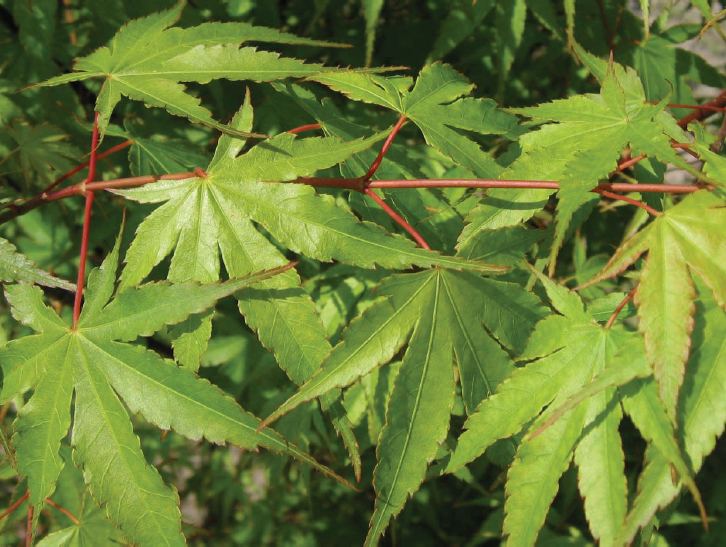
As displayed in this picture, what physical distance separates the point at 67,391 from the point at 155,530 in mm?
238

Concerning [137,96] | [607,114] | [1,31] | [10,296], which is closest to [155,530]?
[10,296]

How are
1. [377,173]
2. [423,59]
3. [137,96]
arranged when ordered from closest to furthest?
[137,96] → [377,173] → [423,59]

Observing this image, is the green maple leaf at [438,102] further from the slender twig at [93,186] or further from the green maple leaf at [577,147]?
the slender twig at [93,186]

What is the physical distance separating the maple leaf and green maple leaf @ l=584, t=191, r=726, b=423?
59 millimetres

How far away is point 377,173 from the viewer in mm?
1043

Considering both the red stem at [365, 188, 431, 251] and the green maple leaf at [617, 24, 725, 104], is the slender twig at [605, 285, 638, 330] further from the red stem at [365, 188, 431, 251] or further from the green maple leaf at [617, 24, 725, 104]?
the green maple leaf at [617, 24, 725, 104]

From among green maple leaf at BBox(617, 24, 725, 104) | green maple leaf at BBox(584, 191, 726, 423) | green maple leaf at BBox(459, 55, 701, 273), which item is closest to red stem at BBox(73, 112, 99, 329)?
green maple leaf at BBox(459, 55, 701, 273)

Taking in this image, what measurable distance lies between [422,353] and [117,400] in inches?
18.0

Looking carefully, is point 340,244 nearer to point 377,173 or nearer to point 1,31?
point 377,173

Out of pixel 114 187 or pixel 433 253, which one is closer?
pixel 433 253

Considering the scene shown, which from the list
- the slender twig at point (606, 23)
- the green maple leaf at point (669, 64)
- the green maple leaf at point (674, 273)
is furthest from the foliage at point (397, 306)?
the green maple leaf at point (669, 64)

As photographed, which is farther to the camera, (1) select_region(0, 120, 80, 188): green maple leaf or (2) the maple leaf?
(1) select_region(0, 120, 80, 188): green maple leaf

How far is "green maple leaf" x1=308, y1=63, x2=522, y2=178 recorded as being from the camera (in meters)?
0.97

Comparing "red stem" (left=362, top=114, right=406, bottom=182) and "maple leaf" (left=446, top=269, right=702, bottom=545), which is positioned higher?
"red stem" (left=362, top=114, right=406, bottom=182)
